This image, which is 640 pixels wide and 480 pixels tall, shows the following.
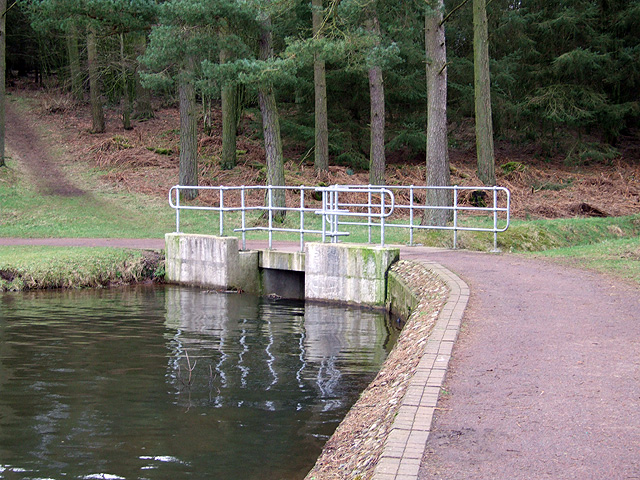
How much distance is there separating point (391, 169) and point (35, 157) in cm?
1518

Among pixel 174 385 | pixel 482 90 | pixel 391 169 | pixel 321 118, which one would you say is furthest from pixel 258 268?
pixel 391 169

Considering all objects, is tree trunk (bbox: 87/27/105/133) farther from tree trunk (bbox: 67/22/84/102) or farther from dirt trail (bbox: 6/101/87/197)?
dirt trail (bbox: 6/101/87/197)

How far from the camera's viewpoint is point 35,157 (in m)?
32.0

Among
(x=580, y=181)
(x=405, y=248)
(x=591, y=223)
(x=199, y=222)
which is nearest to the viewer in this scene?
(x=405, y=248)

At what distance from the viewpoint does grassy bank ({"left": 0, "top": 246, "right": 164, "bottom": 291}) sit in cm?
1470

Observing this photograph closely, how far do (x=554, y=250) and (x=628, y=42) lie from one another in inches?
878

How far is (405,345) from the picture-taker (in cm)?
790

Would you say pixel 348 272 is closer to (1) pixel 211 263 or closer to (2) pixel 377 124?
(1) pixel 211 263

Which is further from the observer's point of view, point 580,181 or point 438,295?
point 580,181

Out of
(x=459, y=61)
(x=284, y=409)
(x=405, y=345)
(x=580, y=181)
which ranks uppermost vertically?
(x=459, y=61)

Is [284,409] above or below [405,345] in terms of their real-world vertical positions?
below

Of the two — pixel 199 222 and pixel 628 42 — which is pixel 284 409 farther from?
pixel 628 42

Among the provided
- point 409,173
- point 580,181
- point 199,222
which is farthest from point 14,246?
point 580,181

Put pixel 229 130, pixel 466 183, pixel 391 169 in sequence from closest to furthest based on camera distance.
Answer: pixel 466 183
pixel 229 130
pixel 391 169
